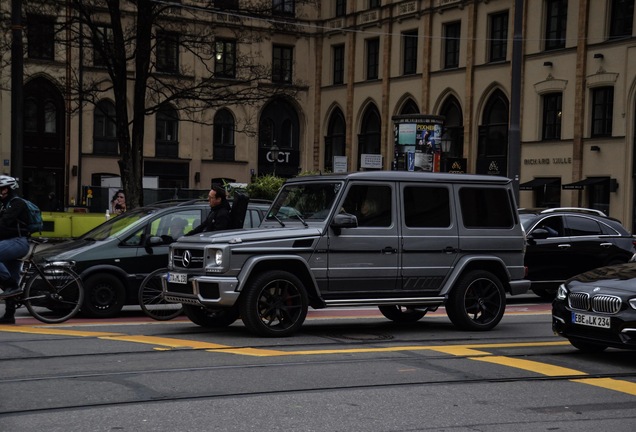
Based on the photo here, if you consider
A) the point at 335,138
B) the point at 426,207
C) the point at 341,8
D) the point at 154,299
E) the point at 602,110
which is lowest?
the point at 154,299

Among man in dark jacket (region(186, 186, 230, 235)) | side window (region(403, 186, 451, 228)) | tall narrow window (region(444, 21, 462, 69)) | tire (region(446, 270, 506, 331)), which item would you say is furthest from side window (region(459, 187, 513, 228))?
tall narrow window (region(444, 21, 462, 69))

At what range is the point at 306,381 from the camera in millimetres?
8648

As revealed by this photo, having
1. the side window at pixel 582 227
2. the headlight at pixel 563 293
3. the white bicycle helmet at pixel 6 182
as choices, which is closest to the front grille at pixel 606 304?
the headlight at pixel 563 293

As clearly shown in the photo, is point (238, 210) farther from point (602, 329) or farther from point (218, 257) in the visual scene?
point (602, 329)

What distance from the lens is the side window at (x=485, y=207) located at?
41.6 feet

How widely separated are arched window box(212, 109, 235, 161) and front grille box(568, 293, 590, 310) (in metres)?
47.9

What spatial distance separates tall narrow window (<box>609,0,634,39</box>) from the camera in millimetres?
40219

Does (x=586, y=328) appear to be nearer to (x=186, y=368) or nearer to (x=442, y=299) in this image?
(x=442, y=299)

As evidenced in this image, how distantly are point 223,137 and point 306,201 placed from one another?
46.4 meters

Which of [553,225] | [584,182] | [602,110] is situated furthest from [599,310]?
[602,110]

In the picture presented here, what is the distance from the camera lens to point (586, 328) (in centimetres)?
1016

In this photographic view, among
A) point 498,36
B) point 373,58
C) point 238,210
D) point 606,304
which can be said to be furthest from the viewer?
point 373,58

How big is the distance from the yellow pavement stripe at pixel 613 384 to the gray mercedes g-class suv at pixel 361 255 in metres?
3.31

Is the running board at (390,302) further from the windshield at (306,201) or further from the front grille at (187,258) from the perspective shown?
the front grille at (187,258)
